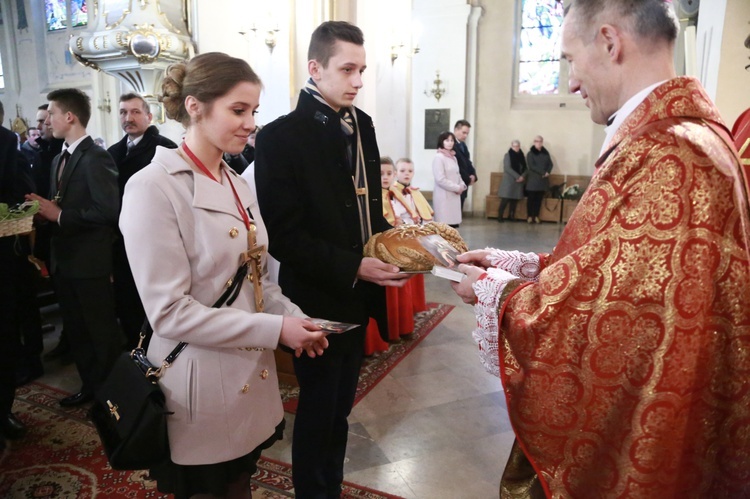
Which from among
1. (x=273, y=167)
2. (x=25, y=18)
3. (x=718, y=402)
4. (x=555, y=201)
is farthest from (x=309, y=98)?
(x=25, y=18)

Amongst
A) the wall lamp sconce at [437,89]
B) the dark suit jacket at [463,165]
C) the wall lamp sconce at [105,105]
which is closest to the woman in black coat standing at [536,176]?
the wall lamp sconce at [437,89]

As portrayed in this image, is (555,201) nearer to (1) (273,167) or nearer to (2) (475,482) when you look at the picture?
(2) (475,482)

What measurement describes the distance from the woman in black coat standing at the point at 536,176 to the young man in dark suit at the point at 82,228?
10.0 m

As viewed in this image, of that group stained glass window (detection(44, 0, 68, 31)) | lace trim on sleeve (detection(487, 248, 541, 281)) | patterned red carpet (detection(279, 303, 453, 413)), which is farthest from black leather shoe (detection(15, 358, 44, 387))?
stained glass window (detection(44, 0, 68, 31))

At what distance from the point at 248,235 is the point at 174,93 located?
0.45 meters

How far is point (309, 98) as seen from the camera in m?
2.07

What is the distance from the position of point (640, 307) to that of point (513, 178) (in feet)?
37.3

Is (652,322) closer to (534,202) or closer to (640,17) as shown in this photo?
(640,17)

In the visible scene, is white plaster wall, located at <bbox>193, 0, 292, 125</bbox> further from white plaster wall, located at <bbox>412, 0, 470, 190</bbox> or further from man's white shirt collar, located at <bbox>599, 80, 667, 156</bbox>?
white plaster wall, located at <bbox>412, 0, 470, 190</bbox>

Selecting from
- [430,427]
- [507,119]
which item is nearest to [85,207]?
[430,427]

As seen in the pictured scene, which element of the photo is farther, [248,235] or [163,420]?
[248,235]

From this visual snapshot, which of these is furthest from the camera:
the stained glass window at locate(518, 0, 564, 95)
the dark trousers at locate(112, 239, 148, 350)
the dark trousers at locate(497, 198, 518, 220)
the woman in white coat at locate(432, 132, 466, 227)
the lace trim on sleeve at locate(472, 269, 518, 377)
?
the stained glass window at locate(518, 0, 564, 95)

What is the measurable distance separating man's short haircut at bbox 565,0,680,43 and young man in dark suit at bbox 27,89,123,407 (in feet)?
8.96

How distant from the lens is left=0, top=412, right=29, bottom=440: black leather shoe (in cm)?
309
